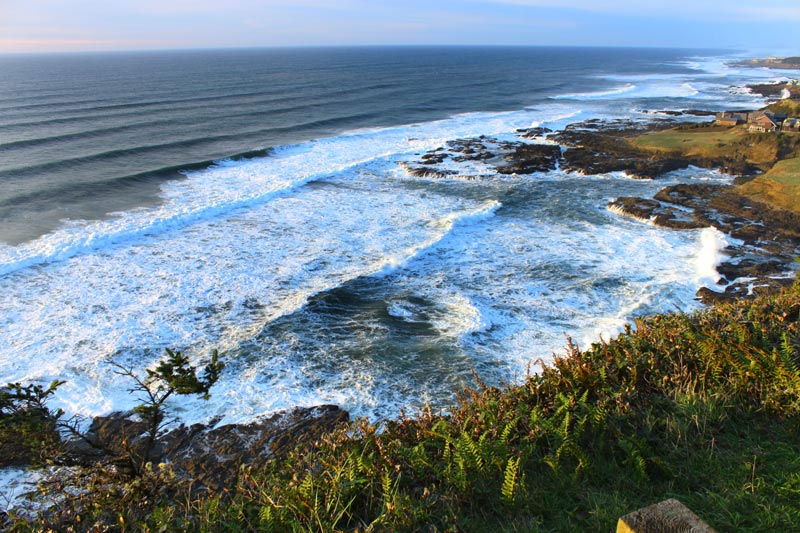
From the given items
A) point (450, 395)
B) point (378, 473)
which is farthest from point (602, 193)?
point (378, 473)

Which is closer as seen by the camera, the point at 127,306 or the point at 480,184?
the point at 127,306

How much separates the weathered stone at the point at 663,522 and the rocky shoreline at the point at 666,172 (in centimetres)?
1044

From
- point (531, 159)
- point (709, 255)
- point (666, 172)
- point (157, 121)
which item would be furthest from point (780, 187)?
point (157, 121)

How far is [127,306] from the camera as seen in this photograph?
38.4 ft

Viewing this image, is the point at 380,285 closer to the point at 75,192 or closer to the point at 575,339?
the point at 575,339

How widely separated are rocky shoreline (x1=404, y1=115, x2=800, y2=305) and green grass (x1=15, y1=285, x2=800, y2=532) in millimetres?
8111

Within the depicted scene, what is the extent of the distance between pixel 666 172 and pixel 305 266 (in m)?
19.7

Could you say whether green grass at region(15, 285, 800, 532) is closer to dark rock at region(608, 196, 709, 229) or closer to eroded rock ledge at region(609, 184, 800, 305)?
eroded rock ledge at region(609, 184, 800, 305)

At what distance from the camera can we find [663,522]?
2.72 metres

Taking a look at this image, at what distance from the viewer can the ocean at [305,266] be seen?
9445 mm

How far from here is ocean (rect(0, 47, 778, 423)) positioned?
31.0 ft

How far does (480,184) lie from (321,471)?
20592 mm

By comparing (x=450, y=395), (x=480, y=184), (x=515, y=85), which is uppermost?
(x=515, y=85)

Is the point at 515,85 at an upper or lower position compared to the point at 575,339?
upper
